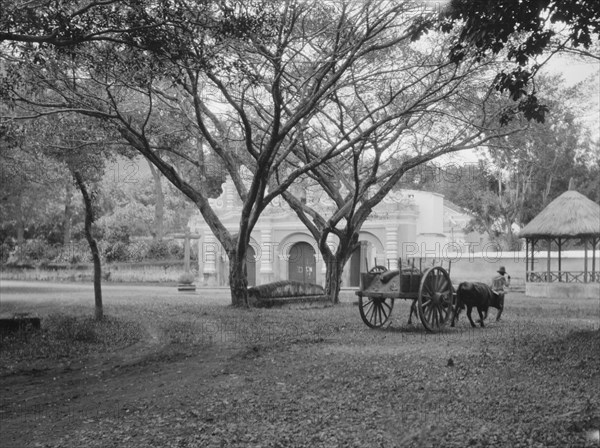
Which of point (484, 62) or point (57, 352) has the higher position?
point (484, 62)

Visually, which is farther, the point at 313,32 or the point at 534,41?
the point at 313,32

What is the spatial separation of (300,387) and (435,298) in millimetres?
5601

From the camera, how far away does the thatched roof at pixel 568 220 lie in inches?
1069

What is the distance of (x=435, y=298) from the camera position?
13117 mm

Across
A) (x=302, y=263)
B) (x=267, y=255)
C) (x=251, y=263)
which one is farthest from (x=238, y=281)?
(x=251, y=263)

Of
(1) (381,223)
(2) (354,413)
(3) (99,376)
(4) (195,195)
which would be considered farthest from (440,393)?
(1) (381,223)

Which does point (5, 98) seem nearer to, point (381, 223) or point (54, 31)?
point (54, 31)

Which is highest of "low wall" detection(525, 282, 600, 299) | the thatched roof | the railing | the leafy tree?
the leafy tree

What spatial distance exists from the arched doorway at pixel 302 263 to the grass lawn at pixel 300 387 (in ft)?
78.1

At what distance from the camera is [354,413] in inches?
274

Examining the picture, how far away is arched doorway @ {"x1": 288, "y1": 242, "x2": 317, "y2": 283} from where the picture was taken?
1495 inches

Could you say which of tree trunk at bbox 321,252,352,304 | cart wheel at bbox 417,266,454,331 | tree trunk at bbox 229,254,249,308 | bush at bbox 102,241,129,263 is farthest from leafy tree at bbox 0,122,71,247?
tree trunk at bbox 321,252,352,304

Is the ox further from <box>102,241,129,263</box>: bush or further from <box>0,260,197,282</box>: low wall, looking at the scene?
<box>102,241,129,263</box>: bush

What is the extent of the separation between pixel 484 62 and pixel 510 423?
12.4m
